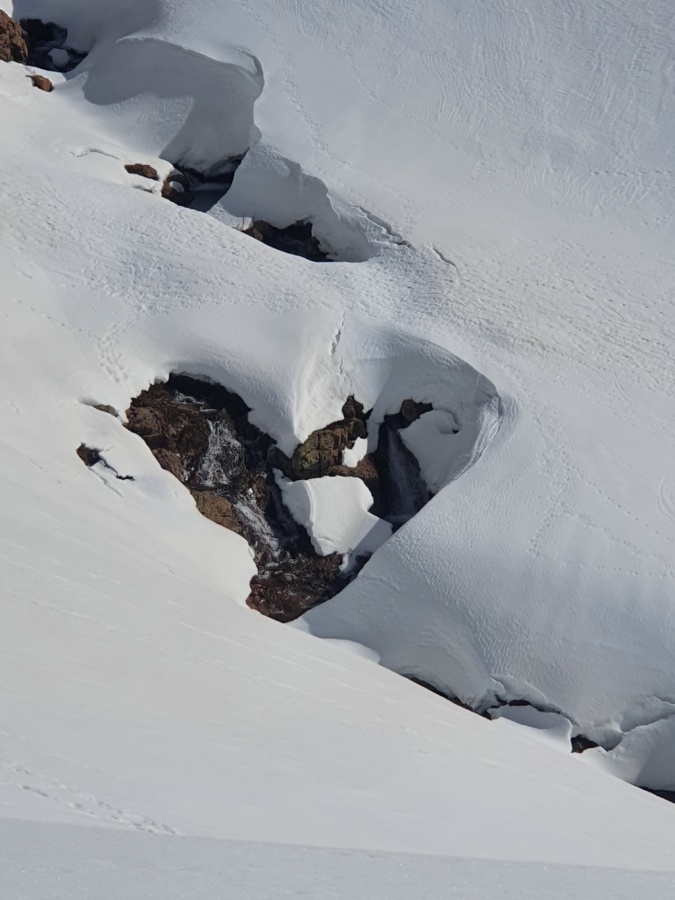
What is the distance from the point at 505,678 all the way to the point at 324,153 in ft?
25.0

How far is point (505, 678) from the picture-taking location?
9.31m

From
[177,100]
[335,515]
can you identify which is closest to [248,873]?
[335,515]

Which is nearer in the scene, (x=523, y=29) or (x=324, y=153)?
(x=324, y=153)

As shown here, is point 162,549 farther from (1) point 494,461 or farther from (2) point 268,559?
(1) point 494,461

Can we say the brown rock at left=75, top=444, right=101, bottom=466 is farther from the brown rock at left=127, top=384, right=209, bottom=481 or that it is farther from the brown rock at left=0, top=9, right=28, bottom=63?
the brown rock at left=0, top=9, right=28, bottom=63

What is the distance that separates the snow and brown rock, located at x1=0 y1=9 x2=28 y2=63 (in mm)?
8704

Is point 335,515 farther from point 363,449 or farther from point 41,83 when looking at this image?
point 41,83

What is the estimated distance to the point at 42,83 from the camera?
15.4m

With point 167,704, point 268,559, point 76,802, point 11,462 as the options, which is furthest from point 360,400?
point 76,802

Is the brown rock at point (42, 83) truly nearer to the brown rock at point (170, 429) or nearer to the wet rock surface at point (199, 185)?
the wet rock surface at point (199, 185)

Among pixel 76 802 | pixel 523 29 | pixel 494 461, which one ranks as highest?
pixel 523 29

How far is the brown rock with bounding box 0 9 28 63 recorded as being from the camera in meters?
15.6

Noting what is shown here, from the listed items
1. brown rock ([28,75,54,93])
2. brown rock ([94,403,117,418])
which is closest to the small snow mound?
brown rock ([28,75,54,93])

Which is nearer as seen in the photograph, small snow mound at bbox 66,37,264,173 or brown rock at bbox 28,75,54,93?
small snow mound at bbox 66,37,264,173
